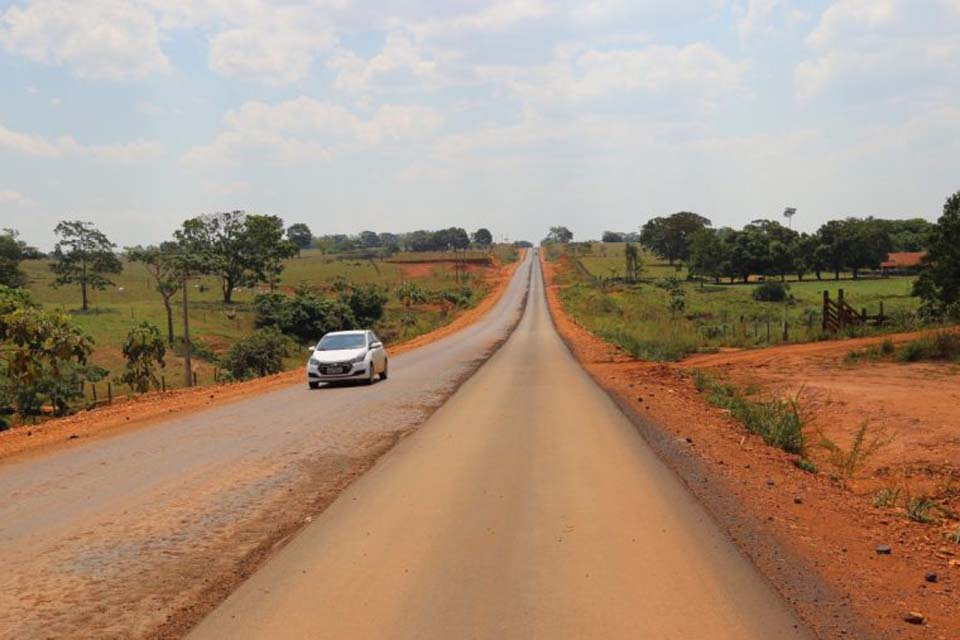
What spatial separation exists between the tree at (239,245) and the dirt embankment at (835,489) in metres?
70.9

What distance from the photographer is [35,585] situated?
5.94 m

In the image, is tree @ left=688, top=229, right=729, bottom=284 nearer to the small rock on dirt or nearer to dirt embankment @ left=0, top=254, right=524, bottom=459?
dirt embankment @ left=0, top=254, right=524, bottom=459

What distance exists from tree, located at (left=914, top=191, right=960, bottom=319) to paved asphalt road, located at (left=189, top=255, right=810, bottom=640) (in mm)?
29862

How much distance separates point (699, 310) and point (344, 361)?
5265 cm

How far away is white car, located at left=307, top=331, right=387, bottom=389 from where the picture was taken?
21.5 meters

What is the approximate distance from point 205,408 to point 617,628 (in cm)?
1492

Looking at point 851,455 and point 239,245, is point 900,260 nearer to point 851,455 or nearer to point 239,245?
point 239,245

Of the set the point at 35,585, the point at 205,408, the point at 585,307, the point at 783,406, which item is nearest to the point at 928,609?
the point at 35,585

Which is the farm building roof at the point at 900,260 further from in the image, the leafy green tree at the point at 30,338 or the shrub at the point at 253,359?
the leafy green tree at the point at 30,338

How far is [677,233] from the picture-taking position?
14100 centimetres

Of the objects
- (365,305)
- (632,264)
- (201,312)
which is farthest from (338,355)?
(632,264)

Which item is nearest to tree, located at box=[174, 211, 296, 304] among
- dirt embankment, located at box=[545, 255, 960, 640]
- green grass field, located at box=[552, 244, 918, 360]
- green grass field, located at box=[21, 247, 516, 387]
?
green grass field, located at box=[21, 247, 516, 387]

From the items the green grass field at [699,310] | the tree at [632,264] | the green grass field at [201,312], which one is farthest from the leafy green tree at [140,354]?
the tree at [632,264]

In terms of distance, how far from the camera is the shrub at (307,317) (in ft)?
221
